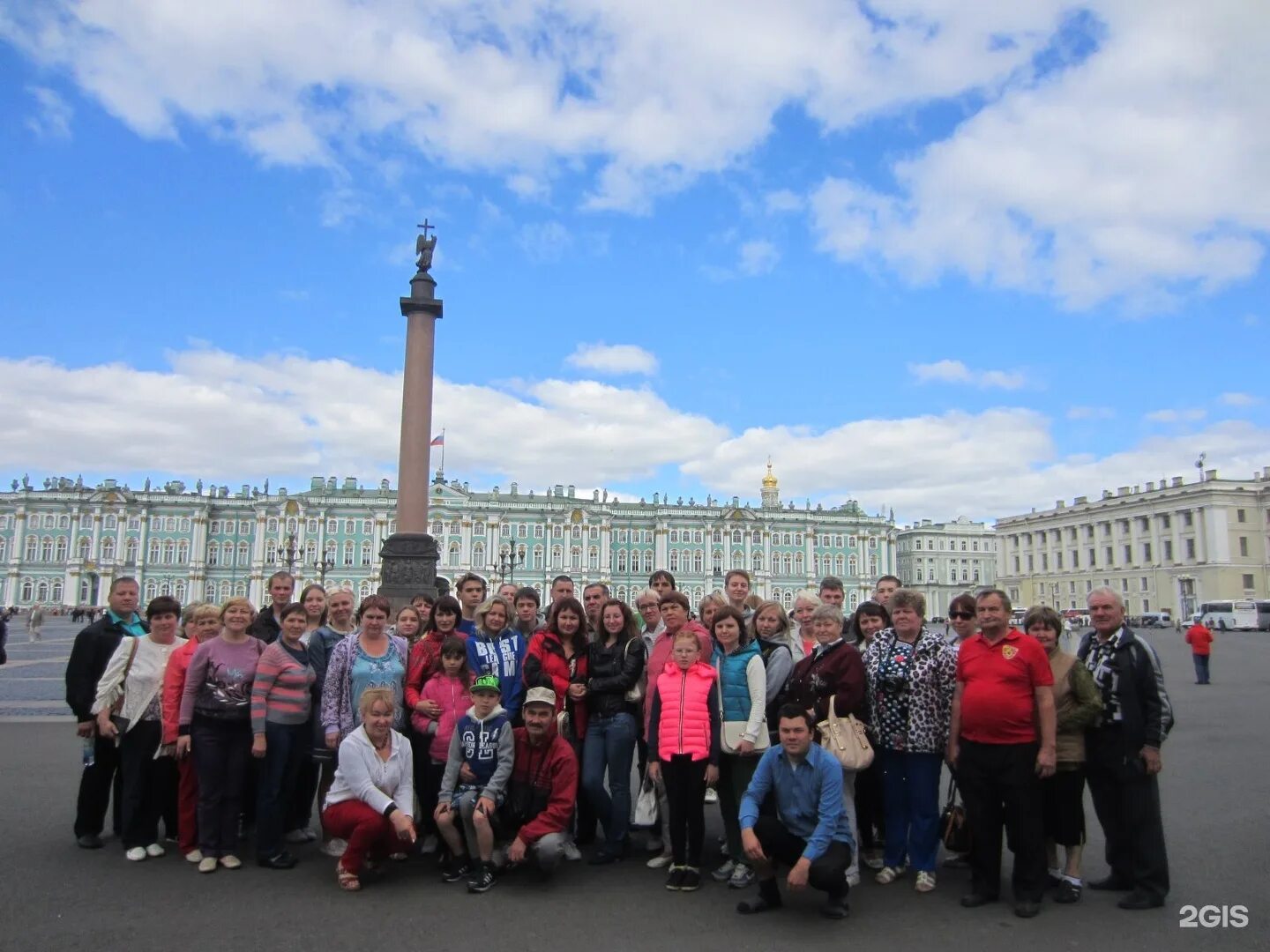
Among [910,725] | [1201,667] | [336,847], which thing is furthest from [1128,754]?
[1201,667]

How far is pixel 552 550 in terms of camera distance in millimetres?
84812

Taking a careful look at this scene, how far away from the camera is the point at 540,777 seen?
580 cm

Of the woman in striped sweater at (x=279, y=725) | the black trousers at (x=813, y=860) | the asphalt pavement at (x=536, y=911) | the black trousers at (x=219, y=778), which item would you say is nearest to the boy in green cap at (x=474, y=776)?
the asphalt pavement at (x=536, y=911)

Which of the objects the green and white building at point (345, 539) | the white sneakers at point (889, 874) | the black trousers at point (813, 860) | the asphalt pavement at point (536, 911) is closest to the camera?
the asphalt pavement at point (536, 911)

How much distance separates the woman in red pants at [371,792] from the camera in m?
5.51

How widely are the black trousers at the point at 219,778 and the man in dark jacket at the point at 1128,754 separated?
5224 mm

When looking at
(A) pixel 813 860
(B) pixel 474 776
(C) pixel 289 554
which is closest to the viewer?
(A) pixel 813 860

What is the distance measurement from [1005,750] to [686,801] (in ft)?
6.12

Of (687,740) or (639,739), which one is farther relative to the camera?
(639,739)

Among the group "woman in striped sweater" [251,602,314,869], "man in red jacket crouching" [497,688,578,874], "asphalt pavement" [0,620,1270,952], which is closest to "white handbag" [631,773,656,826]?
"asphalt pavement" [0,620,1270,952]

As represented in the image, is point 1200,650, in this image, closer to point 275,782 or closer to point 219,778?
point 275,782

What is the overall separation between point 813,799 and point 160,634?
448 cm

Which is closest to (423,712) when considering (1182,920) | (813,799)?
(813,799)

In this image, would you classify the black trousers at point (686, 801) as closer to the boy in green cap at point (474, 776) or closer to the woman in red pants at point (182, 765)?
the boy in green cap at point (474, 776)
